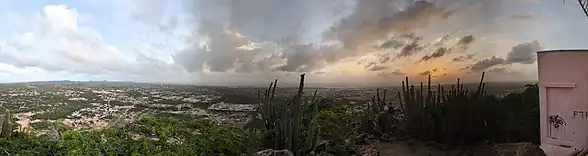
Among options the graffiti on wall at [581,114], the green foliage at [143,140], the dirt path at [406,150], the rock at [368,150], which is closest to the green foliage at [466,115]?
the dirt path at [406,150]

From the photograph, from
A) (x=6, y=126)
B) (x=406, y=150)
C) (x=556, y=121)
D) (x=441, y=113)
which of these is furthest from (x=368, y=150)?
(x=6, y=126)

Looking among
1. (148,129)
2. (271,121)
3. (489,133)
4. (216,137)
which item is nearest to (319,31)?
(271,121)

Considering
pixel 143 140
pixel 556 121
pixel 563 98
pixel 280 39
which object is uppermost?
pixel 280 39

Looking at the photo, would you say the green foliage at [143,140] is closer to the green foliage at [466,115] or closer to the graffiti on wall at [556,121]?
the green foliage at [466,115]

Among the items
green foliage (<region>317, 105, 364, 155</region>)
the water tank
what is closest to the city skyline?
green foliage (<region>317, 105, 364, 155</region>)

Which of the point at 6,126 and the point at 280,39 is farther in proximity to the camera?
the point at 280,39

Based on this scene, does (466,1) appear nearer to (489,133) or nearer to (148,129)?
(489,133)

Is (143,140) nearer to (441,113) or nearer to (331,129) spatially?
(331,129)
